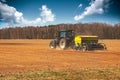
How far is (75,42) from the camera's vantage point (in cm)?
2716

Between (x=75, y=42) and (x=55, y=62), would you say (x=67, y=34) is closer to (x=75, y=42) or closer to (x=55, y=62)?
(x=75, y=42)

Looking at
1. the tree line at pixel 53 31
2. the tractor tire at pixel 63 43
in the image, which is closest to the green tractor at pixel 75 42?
the tractor tire at pixel 63 43

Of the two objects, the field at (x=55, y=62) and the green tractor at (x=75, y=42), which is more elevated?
the green tractor at (x=75, y=42)

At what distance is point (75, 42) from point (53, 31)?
284 feet

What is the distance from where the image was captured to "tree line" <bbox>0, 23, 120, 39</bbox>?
3770 inches

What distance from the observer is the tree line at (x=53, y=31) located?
95.8 metres

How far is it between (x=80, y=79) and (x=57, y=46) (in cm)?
1938

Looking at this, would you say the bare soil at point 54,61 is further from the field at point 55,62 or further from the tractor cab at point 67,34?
the tractor cab at point 67,34

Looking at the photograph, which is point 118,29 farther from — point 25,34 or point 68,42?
point 68,42

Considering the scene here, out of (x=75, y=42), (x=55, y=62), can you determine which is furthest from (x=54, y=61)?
A: (x=75, y=42)

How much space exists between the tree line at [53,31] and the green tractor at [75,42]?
65700mm

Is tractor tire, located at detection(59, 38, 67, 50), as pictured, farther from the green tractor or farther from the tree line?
the tree line

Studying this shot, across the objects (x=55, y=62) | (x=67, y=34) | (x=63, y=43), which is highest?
(x=67, y=34)

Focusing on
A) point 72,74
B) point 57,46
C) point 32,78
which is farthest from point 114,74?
point 57,46
